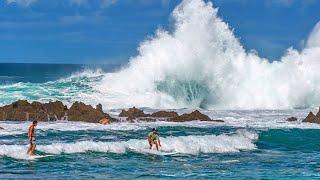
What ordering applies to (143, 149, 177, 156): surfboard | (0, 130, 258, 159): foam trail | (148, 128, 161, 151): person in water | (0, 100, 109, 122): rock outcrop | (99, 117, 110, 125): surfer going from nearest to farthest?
(0, 130, 258, 159): foam trail
(143, 149, 177, 156): surfboard
(148, 128, 161, 151): person in water
(99, 117, 110, 125): surfer
(0, 100, 109, 122): rock outcrop

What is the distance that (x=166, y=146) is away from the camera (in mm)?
24297

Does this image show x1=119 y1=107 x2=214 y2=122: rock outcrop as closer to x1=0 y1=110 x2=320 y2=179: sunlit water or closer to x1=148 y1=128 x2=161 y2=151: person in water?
x1=0 y1=110 x2=320 y2=179: sunlit water

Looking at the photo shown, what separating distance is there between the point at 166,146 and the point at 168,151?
0.50 m

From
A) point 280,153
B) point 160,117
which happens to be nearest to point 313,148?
point 280,153

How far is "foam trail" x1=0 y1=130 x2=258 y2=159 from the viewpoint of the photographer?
72.4ft

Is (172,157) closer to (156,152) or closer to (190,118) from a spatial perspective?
(156,152)

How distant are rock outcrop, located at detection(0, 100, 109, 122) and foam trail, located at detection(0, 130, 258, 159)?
267 inches

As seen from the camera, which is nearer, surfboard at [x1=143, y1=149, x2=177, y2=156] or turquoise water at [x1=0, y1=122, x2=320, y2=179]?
turquoise water at [x1=0, y1=122, x2=320, y2=179]

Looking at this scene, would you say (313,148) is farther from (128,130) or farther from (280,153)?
(128,130)

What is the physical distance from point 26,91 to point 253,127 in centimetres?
2316

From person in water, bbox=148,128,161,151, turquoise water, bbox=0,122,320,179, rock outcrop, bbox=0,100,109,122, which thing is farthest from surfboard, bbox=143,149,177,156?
rock outcrop, bbox=0,100,109,122

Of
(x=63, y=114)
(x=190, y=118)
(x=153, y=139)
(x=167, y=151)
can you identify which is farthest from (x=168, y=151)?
(x=190, y=118)

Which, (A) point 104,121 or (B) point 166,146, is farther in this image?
(A) point 104,121

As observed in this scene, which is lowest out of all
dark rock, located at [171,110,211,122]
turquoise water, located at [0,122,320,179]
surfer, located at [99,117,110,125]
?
turquoise water, located at [0,122,320,179]
